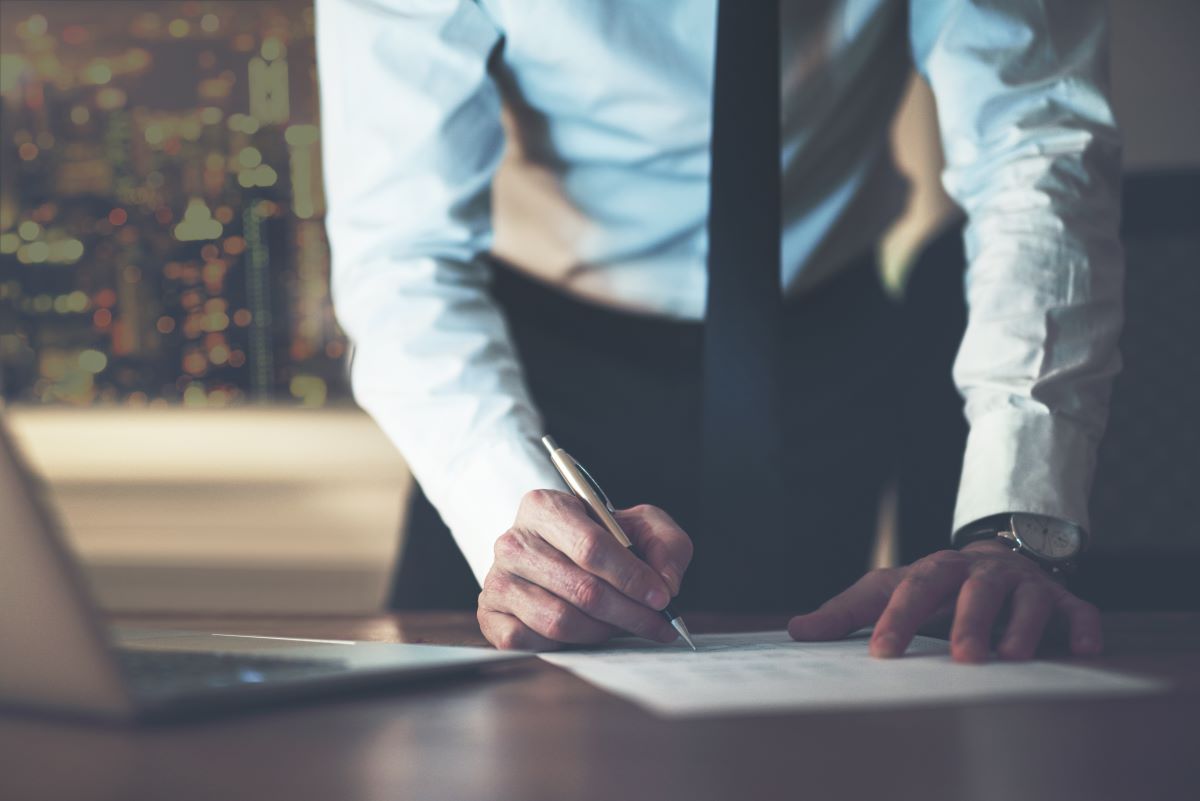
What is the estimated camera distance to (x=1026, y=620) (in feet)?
2.11

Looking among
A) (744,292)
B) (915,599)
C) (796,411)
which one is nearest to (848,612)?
(915,599)

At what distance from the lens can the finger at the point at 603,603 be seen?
2.26 ft

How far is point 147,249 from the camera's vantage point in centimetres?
224

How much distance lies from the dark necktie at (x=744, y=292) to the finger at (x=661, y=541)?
0.34m

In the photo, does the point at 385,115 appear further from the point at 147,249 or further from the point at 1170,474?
the point at 147,249

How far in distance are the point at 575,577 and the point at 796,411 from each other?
2.21 feet

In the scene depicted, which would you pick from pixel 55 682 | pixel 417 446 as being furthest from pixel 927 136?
pixel 55 682

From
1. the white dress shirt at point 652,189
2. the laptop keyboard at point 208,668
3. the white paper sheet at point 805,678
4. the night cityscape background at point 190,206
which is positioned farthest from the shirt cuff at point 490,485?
the night cityscape background at point 190,206

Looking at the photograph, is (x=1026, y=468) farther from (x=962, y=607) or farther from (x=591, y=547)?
(x=591, y=547)

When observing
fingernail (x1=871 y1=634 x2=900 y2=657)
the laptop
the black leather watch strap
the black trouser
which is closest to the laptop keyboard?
the laptop

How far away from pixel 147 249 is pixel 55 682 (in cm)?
197

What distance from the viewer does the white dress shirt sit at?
975 millimetres

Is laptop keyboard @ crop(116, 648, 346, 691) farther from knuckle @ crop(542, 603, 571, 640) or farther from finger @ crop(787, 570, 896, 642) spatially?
finger @ crop(787, 570, 896, 642)

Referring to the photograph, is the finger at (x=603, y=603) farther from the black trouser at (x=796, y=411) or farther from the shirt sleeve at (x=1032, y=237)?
the black trouser at (x=796, y=411)
